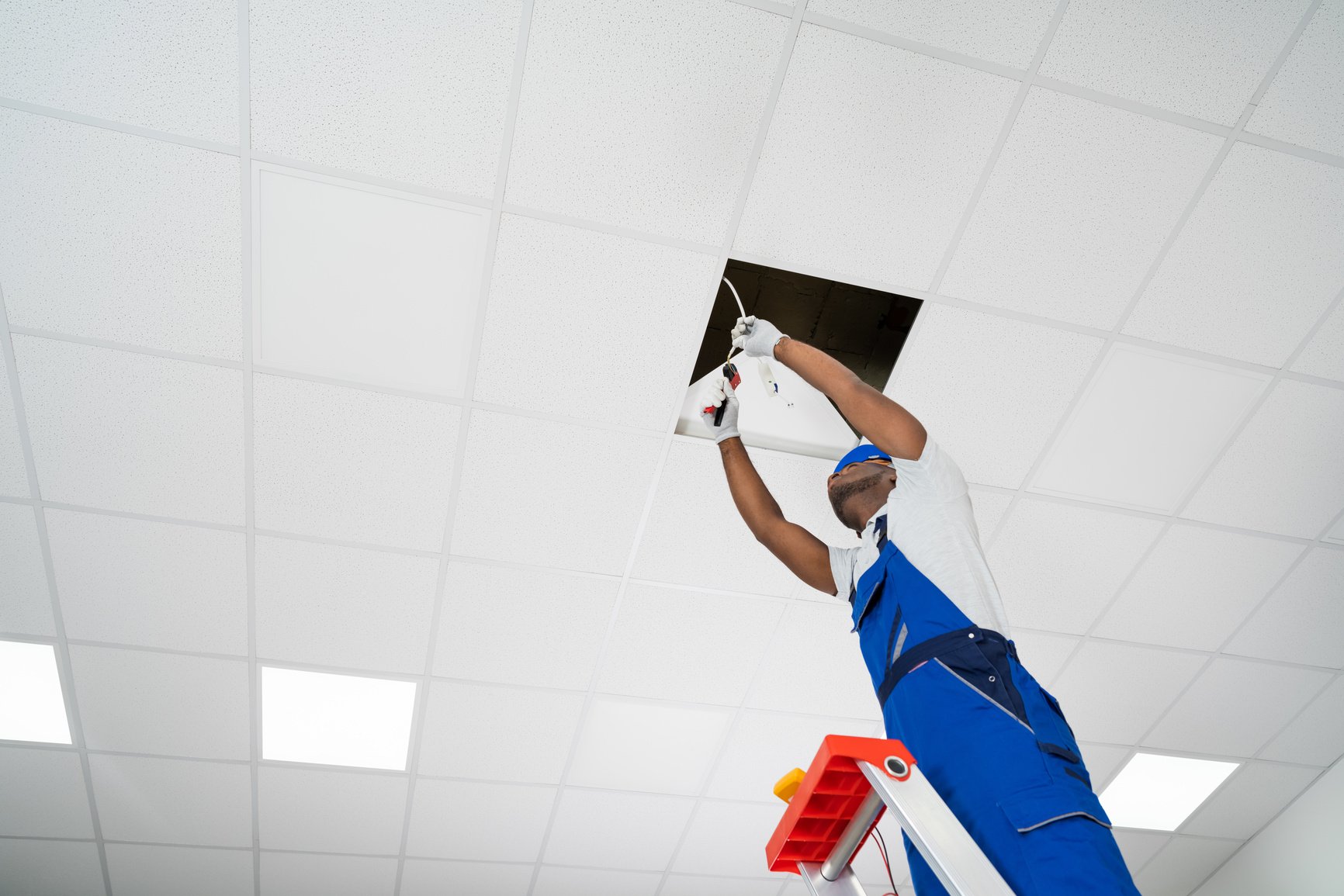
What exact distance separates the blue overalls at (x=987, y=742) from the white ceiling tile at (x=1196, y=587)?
4.19 feet

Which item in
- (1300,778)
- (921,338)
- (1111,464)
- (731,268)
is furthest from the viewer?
(1300,778)

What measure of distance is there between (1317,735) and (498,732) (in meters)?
3.46

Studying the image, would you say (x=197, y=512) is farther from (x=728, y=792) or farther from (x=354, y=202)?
(x=728, y=792)

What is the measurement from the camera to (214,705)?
2541 mm

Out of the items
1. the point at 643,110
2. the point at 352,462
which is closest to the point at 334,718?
the point at 352,462

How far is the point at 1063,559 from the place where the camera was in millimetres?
2488

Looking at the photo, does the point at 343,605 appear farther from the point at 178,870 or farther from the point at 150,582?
the point at 178,870

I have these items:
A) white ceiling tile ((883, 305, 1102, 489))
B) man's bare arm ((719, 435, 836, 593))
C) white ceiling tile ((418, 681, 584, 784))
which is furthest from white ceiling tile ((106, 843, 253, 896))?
white ceiling tile ((883, 305, 1102, 489))

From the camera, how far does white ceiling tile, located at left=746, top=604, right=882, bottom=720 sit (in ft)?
8.40

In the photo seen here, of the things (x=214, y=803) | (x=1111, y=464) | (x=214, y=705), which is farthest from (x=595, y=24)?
(x=214, y=803)

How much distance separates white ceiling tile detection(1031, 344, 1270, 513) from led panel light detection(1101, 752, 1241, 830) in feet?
4.95

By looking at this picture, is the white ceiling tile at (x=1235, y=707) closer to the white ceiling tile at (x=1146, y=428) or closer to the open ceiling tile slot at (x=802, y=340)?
the white ceiling tile at (x=1146, y=428)

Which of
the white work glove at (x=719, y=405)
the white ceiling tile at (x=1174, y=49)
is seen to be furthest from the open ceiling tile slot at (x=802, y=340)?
the white ceiling tile at (x=1174, y=49)

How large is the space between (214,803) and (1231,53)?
4006 millimetres
